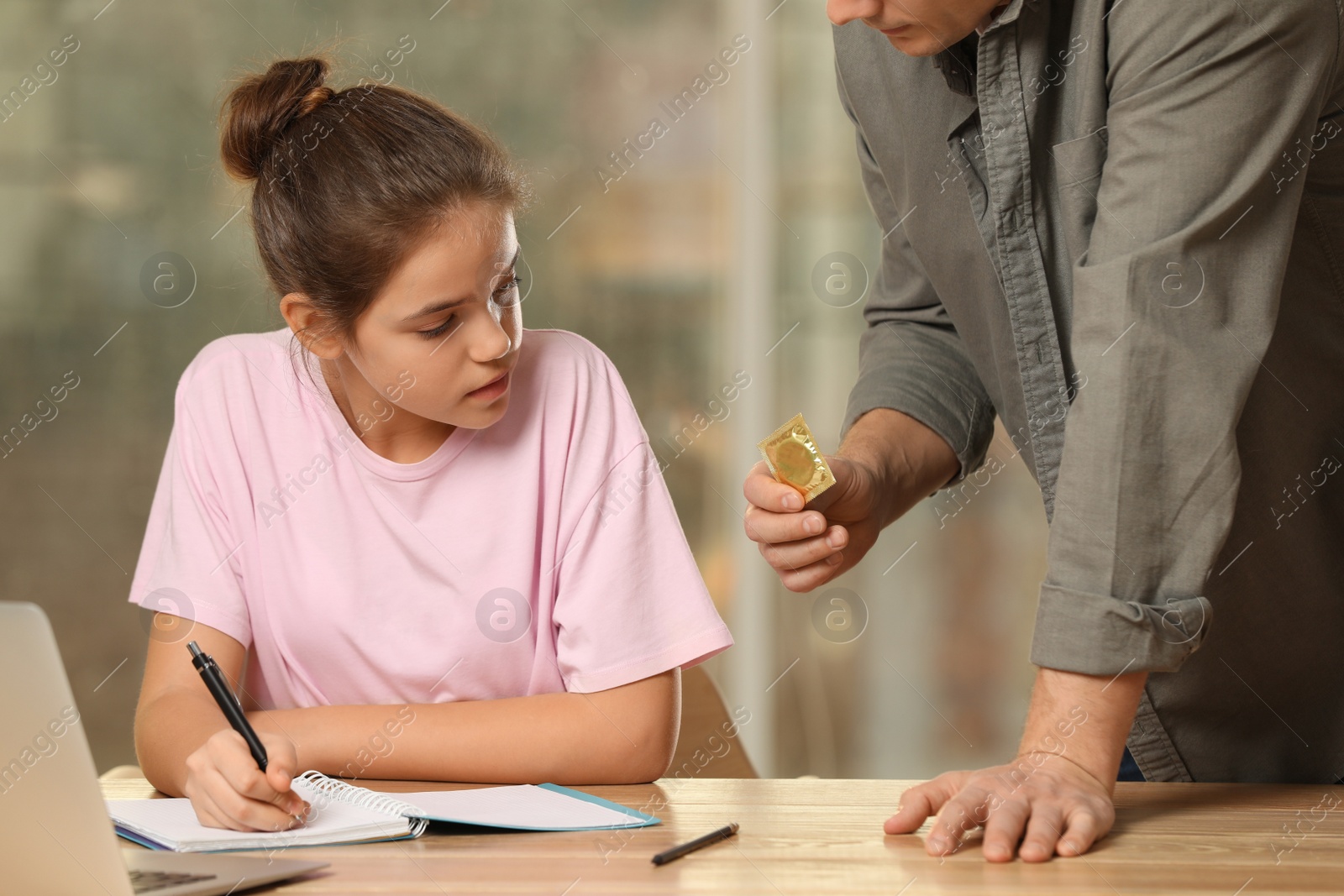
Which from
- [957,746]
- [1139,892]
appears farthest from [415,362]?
[957,746]

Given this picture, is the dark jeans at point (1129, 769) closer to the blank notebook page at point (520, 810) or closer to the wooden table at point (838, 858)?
the wooden table at point (838, 858)

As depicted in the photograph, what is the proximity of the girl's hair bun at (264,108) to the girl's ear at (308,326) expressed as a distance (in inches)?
6.5

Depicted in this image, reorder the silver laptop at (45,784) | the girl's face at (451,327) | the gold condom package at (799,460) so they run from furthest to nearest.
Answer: the girl's face at (451,327), the gold condom package at (799,460), the silver laptop at (45,784)

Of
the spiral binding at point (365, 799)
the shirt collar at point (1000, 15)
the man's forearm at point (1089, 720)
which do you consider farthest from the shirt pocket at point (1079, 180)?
the spiral binding at point (365, 799)

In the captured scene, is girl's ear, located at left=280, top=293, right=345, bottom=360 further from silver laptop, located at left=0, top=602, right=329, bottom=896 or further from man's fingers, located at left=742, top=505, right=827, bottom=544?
silver laptop, located at left=0, top=602, right=329, bottom=896

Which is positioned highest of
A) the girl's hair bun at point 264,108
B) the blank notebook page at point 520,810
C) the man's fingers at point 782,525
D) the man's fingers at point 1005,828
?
the girl's hair bun at point 264,108

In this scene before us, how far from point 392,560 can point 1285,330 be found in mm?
916

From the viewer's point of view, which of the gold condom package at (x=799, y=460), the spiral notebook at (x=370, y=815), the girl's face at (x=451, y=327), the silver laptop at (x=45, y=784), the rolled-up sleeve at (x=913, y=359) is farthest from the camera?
the rolled-up sleeve at (x=913, y=359)

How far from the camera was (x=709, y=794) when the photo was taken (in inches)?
40.1

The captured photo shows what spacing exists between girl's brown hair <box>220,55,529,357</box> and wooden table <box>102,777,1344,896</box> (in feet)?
1.99

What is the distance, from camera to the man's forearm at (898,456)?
121cm

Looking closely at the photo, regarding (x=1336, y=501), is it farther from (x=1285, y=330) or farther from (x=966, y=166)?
(x=966, y=166)

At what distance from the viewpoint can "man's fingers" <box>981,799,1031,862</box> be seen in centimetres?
79

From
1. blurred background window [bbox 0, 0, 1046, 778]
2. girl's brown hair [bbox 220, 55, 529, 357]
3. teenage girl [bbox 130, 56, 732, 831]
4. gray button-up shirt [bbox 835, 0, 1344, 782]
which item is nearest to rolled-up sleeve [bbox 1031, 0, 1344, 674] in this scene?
gray button-up shirt [bbox 835, 0, 1344, 782]
